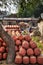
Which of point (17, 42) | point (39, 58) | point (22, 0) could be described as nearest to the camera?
point (39, 58)

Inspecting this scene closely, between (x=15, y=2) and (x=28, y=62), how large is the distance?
1377 millimetres

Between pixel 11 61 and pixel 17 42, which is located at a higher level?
pixel 17 42

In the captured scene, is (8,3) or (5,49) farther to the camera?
(8,3)

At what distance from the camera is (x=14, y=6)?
438cm

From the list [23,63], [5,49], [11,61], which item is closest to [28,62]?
[23,63]

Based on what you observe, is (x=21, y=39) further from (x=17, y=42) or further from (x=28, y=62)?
(x=28, y=62)

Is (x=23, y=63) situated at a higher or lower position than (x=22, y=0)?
lower

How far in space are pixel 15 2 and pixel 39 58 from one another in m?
1.38

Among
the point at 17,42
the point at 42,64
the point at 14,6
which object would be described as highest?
the point at 14,6

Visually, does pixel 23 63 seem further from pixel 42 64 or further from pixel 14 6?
pixel 14 6

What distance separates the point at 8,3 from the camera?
13.8ft

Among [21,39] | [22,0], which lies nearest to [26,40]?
[21,39]

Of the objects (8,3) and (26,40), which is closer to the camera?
(26,40)

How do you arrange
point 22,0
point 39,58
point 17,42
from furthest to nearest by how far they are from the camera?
1. point 22,0
2. point 17,42
3. point 39,58
